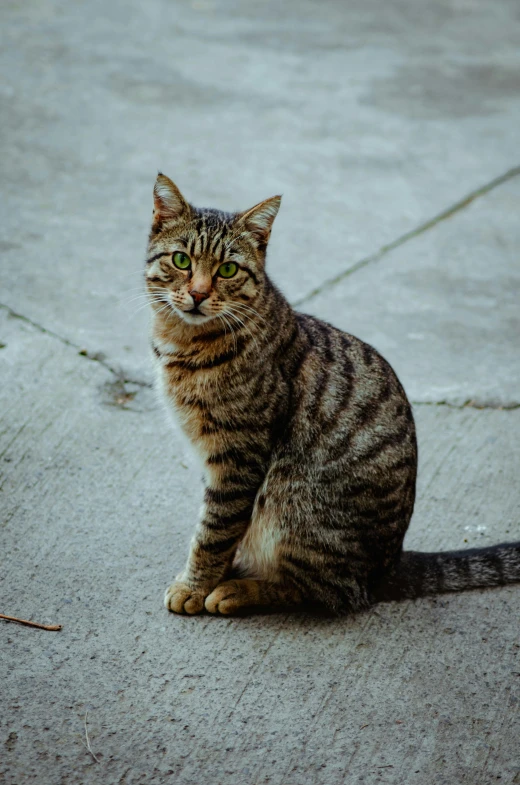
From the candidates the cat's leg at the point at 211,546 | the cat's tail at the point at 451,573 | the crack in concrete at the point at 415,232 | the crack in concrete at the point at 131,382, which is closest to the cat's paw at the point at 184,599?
the cat's leg at the point at 211,546

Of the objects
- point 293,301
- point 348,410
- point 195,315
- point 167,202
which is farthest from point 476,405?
point 167,202

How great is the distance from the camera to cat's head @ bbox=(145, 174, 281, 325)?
Answer: 2.81 m

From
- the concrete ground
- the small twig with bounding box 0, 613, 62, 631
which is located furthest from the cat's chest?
the small twig with bounding box 0, 613, 62, 631

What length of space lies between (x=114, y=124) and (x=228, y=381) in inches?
160

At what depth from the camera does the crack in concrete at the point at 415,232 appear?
16.0 ft

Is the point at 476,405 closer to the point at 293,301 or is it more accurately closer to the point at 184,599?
the point at 293,301

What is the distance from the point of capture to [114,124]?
6270 millimetres

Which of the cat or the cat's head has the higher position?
the cat's head

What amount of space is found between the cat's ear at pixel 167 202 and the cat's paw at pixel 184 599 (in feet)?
4.24

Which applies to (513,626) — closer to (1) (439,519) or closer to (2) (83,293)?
(1) (439,519)

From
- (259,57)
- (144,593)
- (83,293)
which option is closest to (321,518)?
(144,593)

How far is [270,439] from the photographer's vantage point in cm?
286

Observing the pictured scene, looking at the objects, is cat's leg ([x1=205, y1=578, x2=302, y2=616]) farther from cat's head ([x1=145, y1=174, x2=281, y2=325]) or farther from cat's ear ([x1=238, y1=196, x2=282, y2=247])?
cat's ear ([x1=238, y1=196, x2=282, y2=247])

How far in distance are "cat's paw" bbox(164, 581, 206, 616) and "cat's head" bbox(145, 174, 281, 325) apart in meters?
0.93
